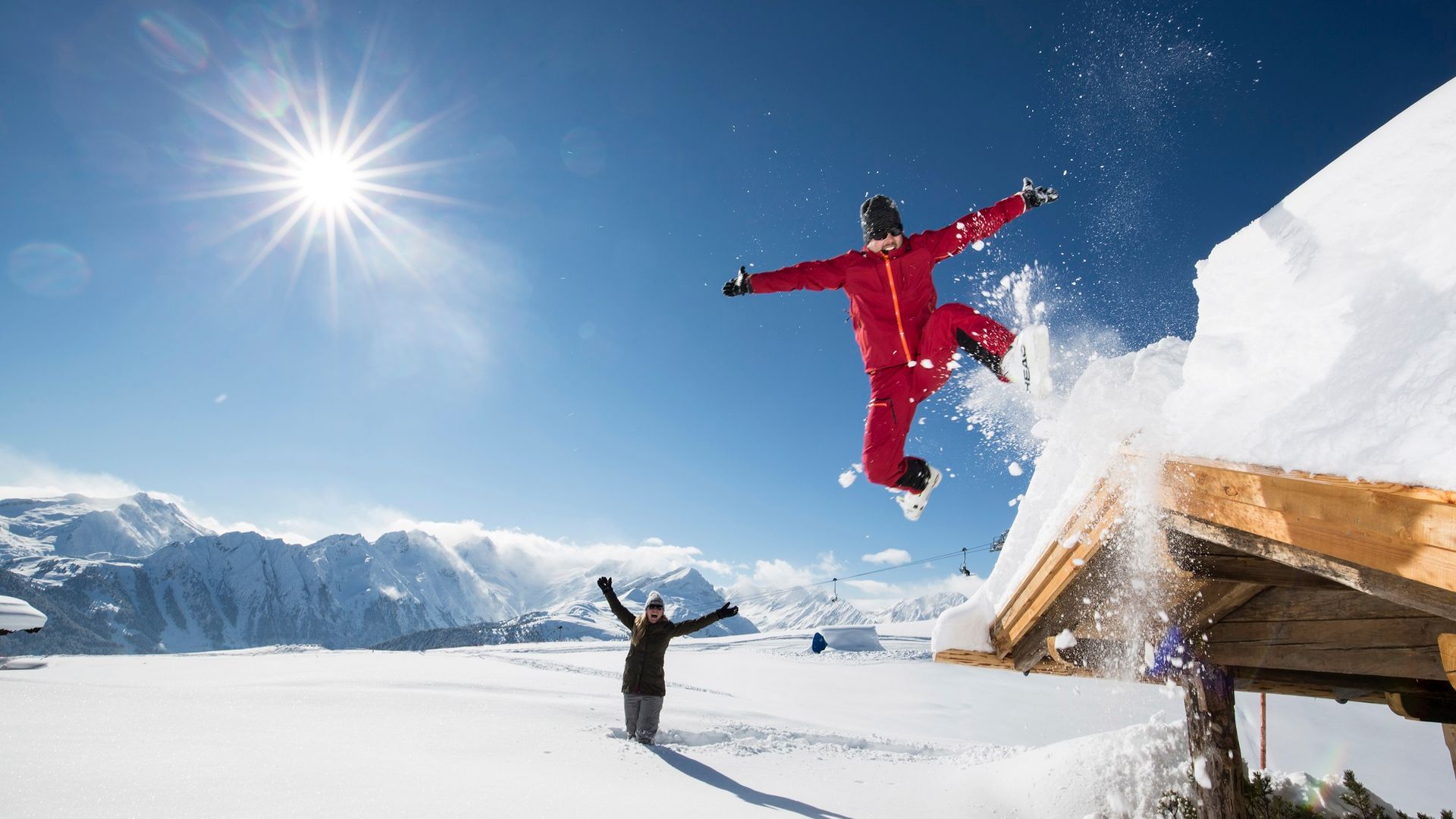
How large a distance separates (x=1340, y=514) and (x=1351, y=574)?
27 cm

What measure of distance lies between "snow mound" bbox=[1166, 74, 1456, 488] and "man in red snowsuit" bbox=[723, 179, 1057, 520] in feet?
8.53

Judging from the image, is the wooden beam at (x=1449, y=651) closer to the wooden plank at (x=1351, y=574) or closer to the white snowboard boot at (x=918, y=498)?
the wooden plank at (x=1351, y=574)

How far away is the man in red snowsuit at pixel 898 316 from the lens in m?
4.71

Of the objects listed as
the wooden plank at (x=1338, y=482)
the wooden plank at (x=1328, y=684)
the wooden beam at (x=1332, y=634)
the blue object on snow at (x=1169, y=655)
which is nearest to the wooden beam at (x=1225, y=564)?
the wooden plank at (x=1338, y=482)

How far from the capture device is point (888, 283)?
494 cm

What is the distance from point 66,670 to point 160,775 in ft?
33.8

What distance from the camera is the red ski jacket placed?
4867mm

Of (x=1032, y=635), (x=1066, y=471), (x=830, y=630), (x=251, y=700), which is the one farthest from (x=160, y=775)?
(x=830, y=630)

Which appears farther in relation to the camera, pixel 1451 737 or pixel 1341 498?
Answer: pixel 1451 737

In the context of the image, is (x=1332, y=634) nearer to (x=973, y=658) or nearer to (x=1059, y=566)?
(x=973, y=658)

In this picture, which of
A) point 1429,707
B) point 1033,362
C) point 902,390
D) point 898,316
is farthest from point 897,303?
point 1429,707

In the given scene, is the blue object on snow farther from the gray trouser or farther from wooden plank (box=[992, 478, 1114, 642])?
the gray trouser

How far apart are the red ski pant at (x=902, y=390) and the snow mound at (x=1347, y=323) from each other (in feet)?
8.51

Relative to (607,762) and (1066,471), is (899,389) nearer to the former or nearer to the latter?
(1066,471)
